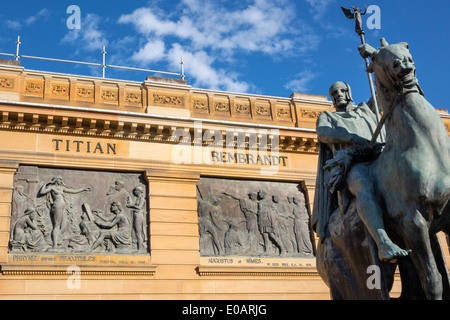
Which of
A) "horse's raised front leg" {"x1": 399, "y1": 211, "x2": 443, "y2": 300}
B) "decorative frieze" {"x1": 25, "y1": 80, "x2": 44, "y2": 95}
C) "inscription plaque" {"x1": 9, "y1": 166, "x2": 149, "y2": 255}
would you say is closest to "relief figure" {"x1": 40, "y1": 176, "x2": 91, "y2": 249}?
"inscription plaque" {"x1": 9, "y1": 166, "x2": 149, "y2": 255}

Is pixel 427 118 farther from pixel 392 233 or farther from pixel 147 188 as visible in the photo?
pixel 147 188

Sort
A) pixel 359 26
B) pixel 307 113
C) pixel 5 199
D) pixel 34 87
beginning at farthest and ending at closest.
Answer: pixel 307 113
pixel 34 87
pixel 5 199
pixel 359 26

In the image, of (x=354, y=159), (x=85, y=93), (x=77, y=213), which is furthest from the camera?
(x=85, y=93)

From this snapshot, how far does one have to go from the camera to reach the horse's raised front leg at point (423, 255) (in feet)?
14.9

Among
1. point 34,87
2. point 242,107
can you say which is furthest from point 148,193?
point 34,87

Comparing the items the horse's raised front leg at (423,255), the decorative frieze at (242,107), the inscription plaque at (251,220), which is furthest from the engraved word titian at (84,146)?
the horse's raised front leg at (423,255)

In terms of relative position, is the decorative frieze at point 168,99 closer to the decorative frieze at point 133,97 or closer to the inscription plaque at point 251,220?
the decorative frieze at point 133,97

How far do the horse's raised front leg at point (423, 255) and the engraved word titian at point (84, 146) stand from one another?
54.6 feet

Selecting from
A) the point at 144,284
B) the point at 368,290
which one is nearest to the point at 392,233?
the point at 368,290

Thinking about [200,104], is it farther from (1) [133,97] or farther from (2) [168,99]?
(1) [133,97]

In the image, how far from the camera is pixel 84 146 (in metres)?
20.2

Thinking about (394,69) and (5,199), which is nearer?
(394,69)

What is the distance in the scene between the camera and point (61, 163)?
19438 millimetres

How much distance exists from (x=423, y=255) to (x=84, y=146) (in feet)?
55.6
